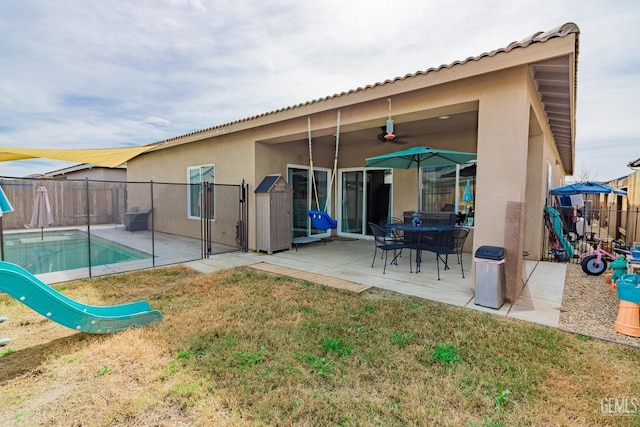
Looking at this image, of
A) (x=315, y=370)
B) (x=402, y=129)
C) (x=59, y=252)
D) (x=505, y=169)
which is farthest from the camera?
(x=59, y=252)

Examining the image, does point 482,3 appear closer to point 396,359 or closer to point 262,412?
point 396,359

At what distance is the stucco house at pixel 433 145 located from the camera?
13.4 feet

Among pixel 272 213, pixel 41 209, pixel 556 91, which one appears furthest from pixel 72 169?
pixel 556 91

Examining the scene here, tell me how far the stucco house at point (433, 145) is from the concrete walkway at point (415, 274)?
465 mm

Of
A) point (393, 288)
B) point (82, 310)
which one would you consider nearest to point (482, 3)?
point (393, 288)

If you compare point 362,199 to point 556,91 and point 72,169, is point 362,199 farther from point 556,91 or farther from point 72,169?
point 72,169

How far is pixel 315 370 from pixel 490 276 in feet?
8.86

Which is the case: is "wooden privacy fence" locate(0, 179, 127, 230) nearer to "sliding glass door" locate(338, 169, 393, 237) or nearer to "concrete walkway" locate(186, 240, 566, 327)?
"concrete walkway" locate(186, 240, 566, 327)

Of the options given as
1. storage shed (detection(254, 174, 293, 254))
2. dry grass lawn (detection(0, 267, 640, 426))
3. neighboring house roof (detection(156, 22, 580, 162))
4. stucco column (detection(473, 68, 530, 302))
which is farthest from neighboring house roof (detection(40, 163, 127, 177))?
stucco column (detection(473, 68, 530, 302))

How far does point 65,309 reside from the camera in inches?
116

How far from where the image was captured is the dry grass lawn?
7.00 ft

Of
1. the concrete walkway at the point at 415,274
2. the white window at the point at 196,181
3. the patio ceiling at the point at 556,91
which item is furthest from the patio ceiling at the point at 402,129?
the concrete walkway at the point at 415,274

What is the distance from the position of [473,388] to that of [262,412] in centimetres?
163

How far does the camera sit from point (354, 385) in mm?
2455
